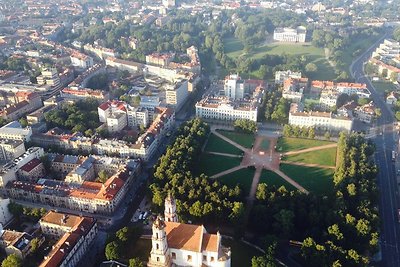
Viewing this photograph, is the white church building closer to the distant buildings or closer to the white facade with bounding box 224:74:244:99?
the distant buildings

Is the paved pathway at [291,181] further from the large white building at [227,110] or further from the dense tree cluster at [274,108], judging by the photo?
the large white building at [227,110]

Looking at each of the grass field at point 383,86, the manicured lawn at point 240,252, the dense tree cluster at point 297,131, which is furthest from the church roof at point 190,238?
the grass field at point 383,86

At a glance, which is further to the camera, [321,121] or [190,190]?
[321,121]

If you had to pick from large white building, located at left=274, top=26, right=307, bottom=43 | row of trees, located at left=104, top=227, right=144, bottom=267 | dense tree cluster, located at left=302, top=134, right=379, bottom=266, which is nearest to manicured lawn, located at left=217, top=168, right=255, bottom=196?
dense tree cluster, located at left=302, top=134, right=379, bottom=266

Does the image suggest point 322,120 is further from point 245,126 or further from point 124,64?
point 124,64

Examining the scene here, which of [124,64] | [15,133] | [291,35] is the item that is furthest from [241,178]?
[291,35]

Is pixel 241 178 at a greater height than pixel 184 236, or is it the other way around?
pixel 184 236
